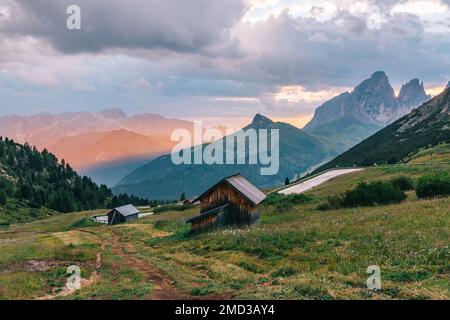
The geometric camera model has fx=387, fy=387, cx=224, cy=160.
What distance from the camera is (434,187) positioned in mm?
45969

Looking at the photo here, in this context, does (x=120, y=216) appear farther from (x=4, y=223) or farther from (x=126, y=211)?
(x=4, y=223)

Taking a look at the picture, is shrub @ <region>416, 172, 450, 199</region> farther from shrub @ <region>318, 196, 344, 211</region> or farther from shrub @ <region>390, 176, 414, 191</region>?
shrub @ <region>390, 176, 414, 191</region>

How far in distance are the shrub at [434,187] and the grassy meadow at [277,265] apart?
29.7 feet

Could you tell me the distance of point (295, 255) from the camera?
2527 cm

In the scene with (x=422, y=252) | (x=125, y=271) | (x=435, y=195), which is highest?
(x=435, y=195)

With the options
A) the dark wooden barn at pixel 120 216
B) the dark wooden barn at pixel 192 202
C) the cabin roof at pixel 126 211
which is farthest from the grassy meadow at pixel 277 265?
the cabin roof at pixel 126 211

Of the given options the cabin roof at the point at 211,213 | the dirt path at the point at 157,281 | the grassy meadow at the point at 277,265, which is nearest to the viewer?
the grassy meadow at the point at 277,265

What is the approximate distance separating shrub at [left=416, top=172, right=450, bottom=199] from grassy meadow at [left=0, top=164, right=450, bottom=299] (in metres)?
9.06

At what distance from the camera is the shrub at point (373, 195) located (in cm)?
4772

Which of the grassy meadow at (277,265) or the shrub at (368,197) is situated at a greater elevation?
the shrub at (368,197)

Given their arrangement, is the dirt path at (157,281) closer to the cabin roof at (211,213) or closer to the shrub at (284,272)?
the shrub at (284,272)
